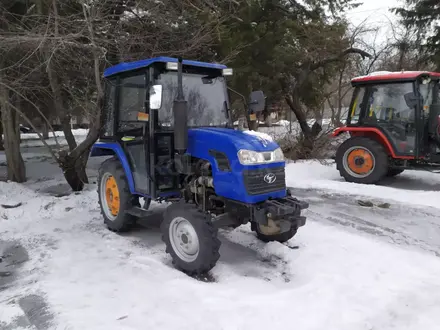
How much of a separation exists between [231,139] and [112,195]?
2.39 metres

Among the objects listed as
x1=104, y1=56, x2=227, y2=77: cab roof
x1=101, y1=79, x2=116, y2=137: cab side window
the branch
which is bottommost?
x1=101, y1=79, x2=116, y2=137: cab side window

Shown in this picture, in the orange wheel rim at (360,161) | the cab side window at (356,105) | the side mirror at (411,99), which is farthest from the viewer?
the cab side window at (356,105)

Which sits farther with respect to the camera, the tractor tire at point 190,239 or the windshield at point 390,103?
the windshield at point 390,103

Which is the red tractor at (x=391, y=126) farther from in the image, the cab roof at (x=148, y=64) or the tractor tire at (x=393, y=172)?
the cab roof at (x=148, y=64)

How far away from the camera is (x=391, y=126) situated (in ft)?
27.6

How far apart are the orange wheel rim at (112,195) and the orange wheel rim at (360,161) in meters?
5.39

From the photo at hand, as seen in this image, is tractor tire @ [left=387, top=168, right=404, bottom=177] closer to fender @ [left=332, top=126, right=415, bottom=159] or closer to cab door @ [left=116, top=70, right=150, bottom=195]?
fender @ [left=332, top=126, right=415, bottom=159]

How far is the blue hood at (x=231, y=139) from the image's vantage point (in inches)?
164

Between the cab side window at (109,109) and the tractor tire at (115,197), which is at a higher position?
the cab side window at (109,109)

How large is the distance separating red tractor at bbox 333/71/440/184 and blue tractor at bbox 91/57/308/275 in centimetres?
445

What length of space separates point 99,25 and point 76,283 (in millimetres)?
5561

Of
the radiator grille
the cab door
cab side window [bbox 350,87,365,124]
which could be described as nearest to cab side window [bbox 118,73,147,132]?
the cab door

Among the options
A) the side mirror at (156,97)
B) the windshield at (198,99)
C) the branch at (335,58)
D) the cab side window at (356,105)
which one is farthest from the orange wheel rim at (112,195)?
the branch at (335,58)

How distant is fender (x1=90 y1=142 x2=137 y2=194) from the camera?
525 cm
